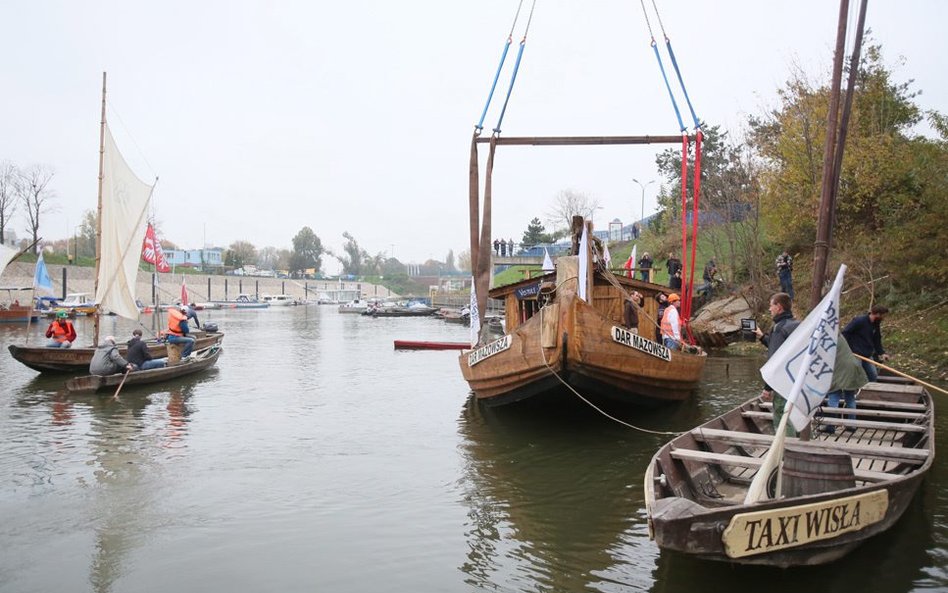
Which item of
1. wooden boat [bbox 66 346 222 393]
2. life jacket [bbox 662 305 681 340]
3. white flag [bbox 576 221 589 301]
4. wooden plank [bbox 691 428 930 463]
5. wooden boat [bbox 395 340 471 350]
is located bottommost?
wooden boat [bbox 395 340 471 350]

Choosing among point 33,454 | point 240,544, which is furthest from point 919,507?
point 33,454

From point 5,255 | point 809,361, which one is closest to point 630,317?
point 809,361

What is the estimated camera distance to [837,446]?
272 inches

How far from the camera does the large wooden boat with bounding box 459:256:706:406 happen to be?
11.4 metres

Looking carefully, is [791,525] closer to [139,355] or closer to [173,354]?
[139,355]

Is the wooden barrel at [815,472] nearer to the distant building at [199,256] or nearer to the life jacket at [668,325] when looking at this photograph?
the life jacket at [668,325]

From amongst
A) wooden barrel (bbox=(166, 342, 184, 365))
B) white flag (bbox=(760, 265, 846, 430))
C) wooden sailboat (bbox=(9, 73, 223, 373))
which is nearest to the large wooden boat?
white flag (bbox=(760, 265, 846, 430))

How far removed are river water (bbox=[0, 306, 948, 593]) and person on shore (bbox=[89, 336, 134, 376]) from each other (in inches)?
43.4

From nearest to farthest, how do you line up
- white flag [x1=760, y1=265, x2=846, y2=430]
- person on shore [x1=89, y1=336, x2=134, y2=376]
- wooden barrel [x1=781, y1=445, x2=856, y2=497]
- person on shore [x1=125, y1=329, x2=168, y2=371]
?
wooden barrel [x1=781, y1=445, x2=856, y2=497] < white flag [x1=760, y1=265, x2=846, y2=430] < person on shore [x1=89, y1=336, x2=134, y2=376] < person on shore [x1=125, y1=329, x2=168, y2=371]

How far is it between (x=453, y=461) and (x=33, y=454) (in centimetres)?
699

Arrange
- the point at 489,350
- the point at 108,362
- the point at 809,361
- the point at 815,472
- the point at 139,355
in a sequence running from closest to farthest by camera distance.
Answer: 1. the point at 815,472
2. the point at 809,361
3. the point at 489,350
4. the point at 108,362
5. the point at 139,355

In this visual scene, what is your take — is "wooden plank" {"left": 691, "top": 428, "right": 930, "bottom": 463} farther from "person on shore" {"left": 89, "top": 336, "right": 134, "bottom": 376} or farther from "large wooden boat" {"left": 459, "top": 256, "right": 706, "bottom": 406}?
"person on shore" {"left": 89, "top": 336, "right": 134, "bottom": 376}

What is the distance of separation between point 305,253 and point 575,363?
15330cm

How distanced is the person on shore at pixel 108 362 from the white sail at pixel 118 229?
4090mm
